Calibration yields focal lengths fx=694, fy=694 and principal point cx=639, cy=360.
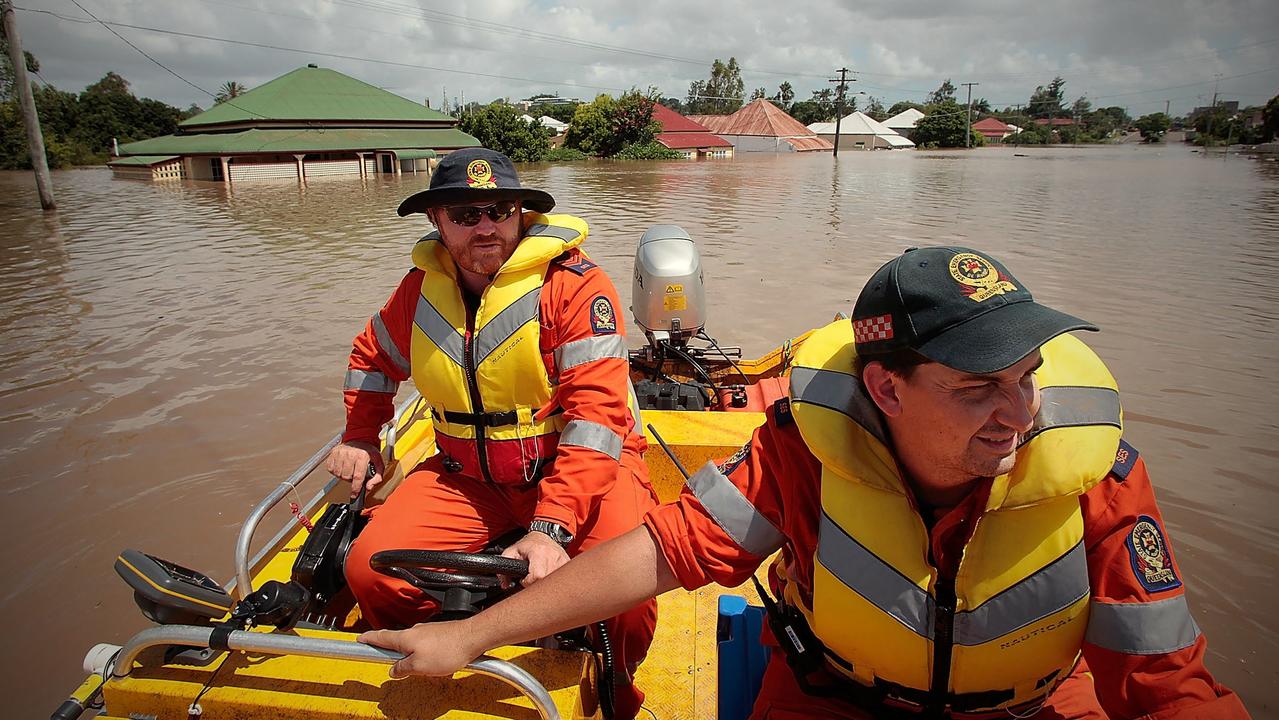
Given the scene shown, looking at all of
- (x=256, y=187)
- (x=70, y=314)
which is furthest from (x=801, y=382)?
(x=256, y=187)

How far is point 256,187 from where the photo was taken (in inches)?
1055

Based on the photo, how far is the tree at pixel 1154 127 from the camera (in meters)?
79.2

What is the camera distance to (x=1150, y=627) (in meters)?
1.17

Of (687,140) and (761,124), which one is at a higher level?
(761,124)

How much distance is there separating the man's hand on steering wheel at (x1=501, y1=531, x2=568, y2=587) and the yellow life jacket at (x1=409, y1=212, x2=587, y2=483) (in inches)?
18.6

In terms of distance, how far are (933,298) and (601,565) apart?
31.7 inches

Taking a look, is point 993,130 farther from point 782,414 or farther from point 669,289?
point 782,414

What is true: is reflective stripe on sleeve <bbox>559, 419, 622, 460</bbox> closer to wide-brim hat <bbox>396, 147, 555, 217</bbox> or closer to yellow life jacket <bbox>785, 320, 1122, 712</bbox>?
wide-brim hat <bbox>396, 147, 555, 217</bbox>

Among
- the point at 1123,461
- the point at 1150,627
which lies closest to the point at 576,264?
the point at 1123,461

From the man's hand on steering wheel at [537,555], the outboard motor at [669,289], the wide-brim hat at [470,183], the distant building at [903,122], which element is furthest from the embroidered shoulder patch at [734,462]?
the distant building at [903,122]

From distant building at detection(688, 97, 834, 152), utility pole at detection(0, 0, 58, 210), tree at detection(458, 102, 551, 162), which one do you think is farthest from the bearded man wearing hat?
distant building at detection(688, 97, 834, 152)

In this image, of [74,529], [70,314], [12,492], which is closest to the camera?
[74,529]

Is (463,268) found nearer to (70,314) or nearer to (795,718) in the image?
(795,718)

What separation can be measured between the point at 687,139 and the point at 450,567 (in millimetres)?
51659
